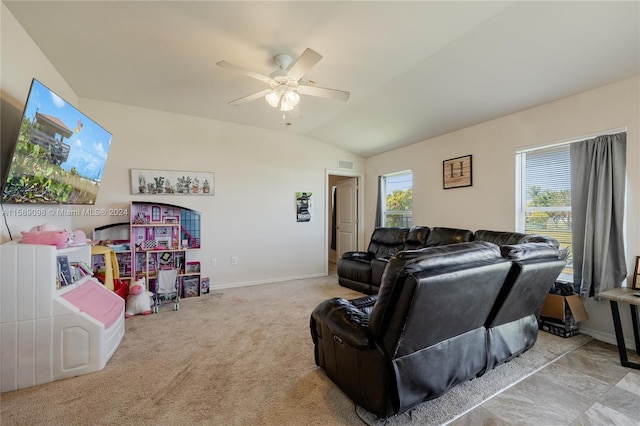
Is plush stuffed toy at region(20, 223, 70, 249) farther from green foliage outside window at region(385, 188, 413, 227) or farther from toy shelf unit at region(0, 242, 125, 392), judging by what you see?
green foliage outside window at region(385, 188, 413, 227)

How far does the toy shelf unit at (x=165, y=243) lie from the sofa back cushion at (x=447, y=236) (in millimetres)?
3526

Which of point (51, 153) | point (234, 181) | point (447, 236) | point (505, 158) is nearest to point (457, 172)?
point (505, 158)

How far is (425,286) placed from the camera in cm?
131

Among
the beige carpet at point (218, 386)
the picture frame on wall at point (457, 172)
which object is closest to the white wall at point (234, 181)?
the beige carpet at point (218, 386)

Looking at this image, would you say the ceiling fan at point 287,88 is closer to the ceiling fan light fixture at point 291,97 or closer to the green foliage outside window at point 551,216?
the ceiling fan light fixture at point 291,97

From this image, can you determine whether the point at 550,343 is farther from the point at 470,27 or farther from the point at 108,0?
the point at 108,0

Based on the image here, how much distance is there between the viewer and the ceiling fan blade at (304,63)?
2.00 meters

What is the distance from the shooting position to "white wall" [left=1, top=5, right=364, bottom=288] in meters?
3.79

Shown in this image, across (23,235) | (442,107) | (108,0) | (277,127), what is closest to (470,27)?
(442,107)

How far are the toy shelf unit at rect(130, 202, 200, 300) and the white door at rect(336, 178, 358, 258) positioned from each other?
3.27 meters

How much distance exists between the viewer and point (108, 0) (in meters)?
1.95

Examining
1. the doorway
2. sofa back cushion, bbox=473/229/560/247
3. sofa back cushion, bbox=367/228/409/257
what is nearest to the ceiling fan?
sofa back cushion, bbox=473/229/560/247

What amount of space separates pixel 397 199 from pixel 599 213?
9.84 feet

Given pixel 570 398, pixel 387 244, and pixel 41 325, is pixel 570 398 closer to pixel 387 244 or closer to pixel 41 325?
pixel 387 244
